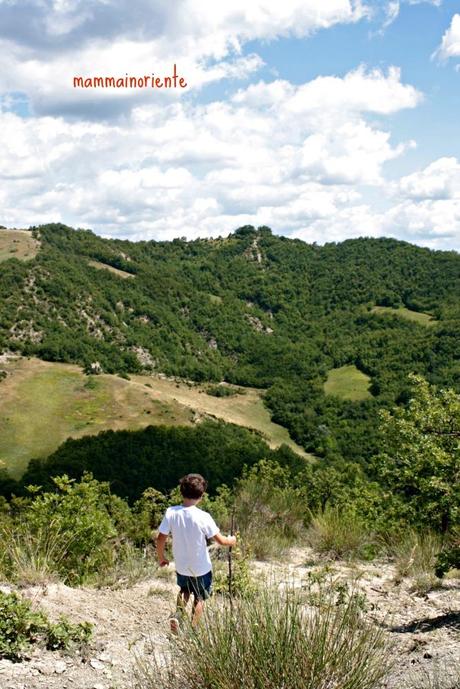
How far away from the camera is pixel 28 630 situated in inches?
196

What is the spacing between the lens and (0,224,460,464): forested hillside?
120069 millimetres

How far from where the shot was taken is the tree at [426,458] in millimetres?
7203

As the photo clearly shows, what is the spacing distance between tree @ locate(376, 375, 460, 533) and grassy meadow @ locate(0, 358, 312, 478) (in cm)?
7028

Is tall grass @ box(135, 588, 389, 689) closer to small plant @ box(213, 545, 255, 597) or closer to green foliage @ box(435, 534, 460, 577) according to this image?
small plant @ box(213, 545, 255, 597)

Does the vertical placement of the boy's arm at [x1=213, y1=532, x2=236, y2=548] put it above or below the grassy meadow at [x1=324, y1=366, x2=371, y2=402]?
above

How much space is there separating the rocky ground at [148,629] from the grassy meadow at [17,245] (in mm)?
148765

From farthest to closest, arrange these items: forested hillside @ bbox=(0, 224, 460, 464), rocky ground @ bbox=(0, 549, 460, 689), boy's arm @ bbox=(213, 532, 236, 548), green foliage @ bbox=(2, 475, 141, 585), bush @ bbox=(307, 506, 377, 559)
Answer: forested hillside @ bbox=(0, 224, 460, 464)
bush @ bbox=(307, 506, 377, 559)
green foliage @ bbox=(2, 475, 141, 585)
boy's arm @ bbox=(213, 532, 236, 548)
rocky ground @ bbox=(0, 549, 460, 689)

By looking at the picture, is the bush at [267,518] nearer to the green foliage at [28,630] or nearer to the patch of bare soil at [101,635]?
the patch of bare soil at [101,635]

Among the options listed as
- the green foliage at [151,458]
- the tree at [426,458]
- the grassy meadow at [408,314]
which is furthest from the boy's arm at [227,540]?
the grassy meadow at [408,314]

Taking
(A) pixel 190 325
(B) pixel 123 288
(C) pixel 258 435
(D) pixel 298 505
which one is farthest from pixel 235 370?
(D) pixel 298 505

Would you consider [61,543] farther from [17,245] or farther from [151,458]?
[17,245]

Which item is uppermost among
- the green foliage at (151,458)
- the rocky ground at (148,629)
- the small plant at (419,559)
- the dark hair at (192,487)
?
the dark hair at (192,487)

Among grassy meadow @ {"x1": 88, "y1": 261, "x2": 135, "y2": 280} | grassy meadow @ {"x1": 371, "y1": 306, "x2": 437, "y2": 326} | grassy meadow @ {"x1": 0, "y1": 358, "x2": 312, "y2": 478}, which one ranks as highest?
grassy meadow @ {"x1": 88, "y1": 261, "x2": 135, "y2": 280}

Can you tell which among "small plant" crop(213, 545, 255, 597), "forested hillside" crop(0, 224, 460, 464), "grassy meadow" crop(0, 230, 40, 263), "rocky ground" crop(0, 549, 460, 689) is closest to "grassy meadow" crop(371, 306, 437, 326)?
"forested hillside" crop(0, 224, 460, 464)
